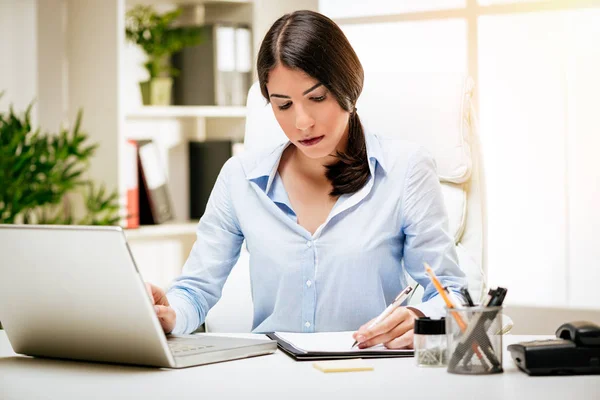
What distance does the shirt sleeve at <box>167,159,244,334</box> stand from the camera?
1561 mm

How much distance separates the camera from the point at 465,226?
1954 millimetres

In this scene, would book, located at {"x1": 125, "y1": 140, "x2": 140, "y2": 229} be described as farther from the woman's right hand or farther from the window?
the woman's right hand

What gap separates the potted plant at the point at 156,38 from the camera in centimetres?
346

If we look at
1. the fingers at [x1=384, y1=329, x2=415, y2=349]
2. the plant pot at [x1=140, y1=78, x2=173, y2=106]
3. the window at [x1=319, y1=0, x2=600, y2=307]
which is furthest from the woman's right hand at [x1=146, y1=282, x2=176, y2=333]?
the plant pot at [x1=140, y1=78, x2=173, y2=106]

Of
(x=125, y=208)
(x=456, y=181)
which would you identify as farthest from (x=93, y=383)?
(x=125, y=208)

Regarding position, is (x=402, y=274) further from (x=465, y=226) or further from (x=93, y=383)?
(x=93, y=383)

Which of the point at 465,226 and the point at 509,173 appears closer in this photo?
the point at 465,226

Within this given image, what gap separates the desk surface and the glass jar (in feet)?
0.06

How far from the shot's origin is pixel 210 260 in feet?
5.49

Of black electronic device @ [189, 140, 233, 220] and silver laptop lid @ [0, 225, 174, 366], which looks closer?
silver laptop lid @ [0, 225, 174, 366]

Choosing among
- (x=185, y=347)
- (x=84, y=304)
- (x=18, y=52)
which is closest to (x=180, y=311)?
(x=185, y=347)

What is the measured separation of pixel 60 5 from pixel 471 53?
1.62 m

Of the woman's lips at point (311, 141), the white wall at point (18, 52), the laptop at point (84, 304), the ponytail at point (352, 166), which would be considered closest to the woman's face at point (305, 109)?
the woman's lips at point (311, 141)

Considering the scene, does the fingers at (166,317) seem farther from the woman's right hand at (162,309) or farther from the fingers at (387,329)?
the fingers at (387,329)
